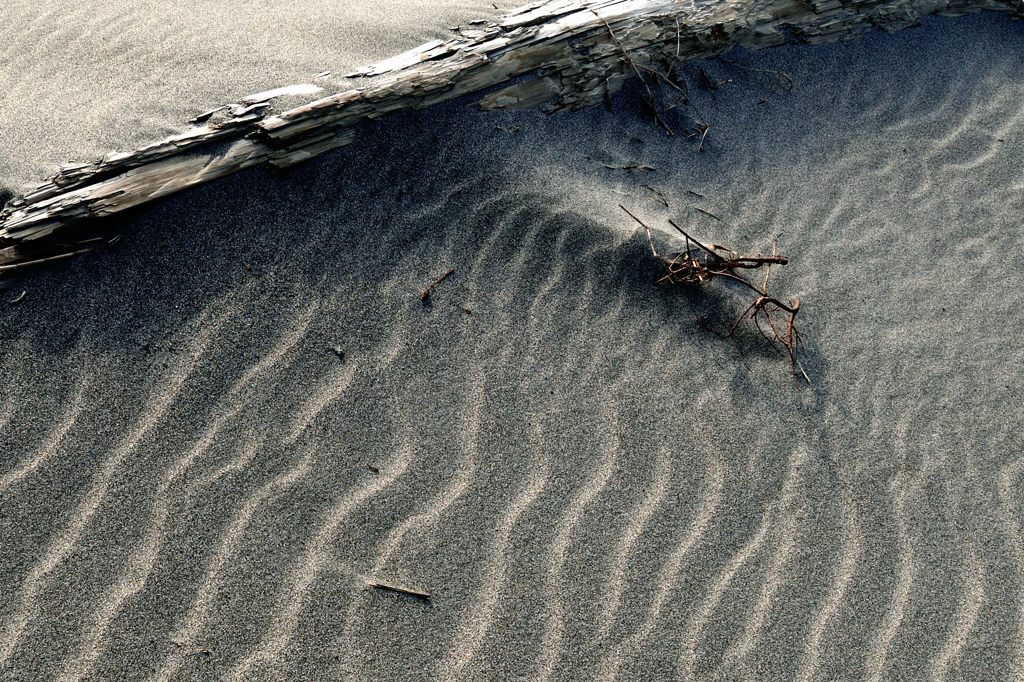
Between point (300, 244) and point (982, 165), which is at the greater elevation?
point (300, 244)

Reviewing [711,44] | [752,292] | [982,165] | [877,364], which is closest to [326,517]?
[752,292]

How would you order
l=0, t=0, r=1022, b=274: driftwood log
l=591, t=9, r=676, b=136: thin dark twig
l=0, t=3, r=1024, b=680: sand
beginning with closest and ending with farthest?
l=0, t=3, r=1024, b=680: sand, l=0, t=0, r=1022, b=274: driftwood log, l=591, t=9, r=676, b=136: thin dark twig

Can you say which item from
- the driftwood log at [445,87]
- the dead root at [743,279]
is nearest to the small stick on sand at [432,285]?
the driftwood log at [445,87]

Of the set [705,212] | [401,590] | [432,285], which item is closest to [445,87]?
[432,285]

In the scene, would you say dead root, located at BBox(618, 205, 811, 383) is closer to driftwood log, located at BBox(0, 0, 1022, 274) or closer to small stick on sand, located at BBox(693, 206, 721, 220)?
small stick on sand, located at BBox(693, 206, 721, 220)

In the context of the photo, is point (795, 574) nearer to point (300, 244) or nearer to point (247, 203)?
point (300, 244)

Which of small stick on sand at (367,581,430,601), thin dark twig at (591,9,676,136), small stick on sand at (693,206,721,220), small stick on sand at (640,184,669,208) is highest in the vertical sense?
thin dark twig at (591,9,676,136)

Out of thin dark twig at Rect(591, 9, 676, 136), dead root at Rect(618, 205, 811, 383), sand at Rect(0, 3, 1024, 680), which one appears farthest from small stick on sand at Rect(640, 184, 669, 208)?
thin dark twig at Rect(591, 9, 676, 136)
